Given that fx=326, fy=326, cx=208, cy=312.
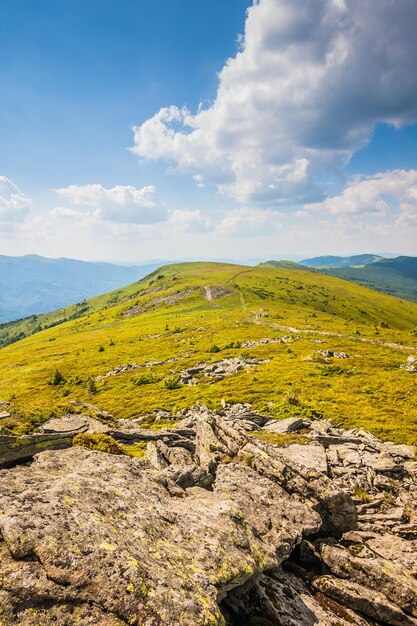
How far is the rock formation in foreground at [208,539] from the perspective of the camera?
28.1 ft

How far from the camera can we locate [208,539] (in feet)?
38.9

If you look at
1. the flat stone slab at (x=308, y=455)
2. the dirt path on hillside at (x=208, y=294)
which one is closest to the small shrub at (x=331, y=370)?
the flat stone slab at (x=308, y=455)

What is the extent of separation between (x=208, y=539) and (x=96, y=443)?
9.56 meters

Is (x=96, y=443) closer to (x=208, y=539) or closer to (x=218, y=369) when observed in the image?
(x=208, y=539)

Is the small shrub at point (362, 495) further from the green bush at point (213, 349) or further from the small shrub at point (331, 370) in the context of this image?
the green bush at point (213, 349)

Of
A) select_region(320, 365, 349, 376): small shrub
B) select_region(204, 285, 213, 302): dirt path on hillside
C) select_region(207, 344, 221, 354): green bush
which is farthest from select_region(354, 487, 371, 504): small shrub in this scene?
select_region(204, 285, 213, 302): dirt path on hillside

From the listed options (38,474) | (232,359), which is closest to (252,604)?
(38,474)

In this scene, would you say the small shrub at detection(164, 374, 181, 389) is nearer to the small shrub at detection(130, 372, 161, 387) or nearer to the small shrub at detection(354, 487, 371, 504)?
the small shrub at detection(130, 372, 161, 387)

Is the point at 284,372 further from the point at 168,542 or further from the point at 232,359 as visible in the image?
the point at 168,542

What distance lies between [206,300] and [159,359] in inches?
3196

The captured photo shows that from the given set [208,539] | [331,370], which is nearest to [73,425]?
[208,539]

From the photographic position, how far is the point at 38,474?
13164 millimetres

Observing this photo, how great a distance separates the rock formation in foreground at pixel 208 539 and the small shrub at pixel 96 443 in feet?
4.94

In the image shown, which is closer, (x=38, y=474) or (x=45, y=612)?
(x=45, y=612)
